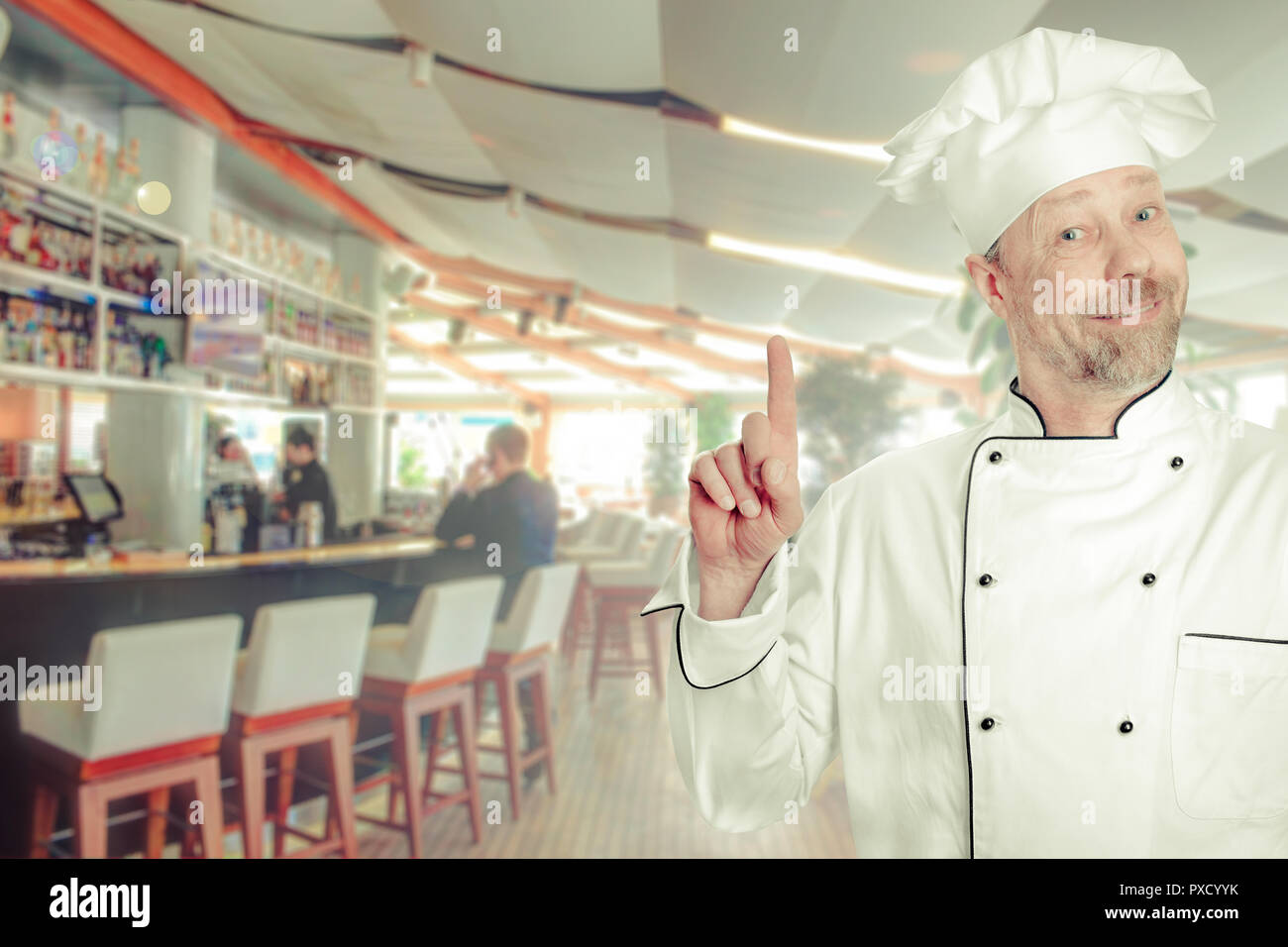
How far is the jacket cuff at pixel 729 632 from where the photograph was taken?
798 mm

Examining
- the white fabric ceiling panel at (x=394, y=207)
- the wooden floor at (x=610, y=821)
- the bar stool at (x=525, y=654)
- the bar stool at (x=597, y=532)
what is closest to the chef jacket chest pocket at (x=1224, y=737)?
the wooden floor at (x=610, y=821)

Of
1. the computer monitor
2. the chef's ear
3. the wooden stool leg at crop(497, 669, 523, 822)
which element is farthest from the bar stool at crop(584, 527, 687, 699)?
the chef's ear

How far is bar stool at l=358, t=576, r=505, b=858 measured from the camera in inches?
102

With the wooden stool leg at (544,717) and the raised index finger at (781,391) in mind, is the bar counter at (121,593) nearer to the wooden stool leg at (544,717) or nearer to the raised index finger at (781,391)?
the wooden stool leg at (544,717)

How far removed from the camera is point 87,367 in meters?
3.21

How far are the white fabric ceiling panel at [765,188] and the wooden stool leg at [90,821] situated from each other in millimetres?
2455

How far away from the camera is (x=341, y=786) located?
2.36m

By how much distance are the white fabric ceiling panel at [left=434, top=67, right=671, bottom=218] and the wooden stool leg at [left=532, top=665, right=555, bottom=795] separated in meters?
2.04

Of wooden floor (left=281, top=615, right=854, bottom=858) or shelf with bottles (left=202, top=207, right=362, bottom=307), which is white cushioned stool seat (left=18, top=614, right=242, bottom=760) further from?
shelf with bottles (left=202, top=207, right=362, bottom=307)

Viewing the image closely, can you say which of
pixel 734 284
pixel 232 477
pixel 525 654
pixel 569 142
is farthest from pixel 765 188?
pixel 232 477

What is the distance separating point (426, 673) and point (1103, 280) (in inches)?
91.0

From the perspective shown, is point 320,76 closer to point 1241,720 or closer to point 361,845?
point 361,845
